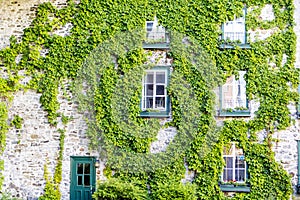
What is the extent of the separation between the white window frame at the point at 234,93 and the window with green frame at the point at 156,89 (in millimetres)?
1603

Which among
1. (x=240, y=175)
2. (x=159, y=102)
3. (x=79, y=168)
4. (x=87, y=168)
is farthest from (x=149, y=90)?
(x=240, y=175)

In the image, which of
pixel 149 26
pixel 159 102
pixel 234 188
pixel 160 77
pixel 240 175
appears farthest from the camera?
pixel 149 26

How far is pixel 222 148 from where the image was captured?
14617 millimetres

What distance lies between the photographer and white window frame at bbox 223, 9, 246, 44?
15164mm

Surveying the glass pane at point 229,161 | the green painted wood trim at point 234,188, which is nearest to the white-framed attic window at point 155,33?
the glass pane at point 229,161

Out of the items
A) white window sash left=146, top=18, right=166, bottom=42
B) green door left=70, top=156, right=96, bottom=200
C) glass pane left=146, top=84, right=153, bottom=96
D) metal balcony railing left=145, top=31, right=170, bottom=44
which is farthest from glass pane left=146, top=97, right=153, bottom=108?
green door left=70, top=156, right=96, bottom=200

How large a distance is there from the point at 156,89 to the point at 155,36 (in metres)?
1.54

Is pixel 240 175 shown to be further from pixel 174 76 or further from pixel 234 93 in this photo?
pixel 174 76

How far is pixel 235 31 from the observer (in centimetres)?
1521

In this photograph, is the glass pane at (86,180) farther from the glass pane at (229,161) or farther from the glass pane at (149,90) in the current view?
the glass pane at (229,161)

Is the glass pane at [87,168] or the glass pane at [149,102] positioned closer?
the glass pane at [87,168]

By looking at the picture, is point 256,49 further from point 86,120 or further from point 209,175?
point 86,120

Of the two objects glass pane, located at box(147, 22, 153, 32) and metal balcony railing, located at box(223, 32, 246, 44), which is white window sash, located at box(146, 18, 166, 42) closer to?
glass pane, located at box(147, 22, 153, 32)

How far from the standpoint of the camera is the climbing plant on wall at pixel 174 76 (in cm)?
1453
